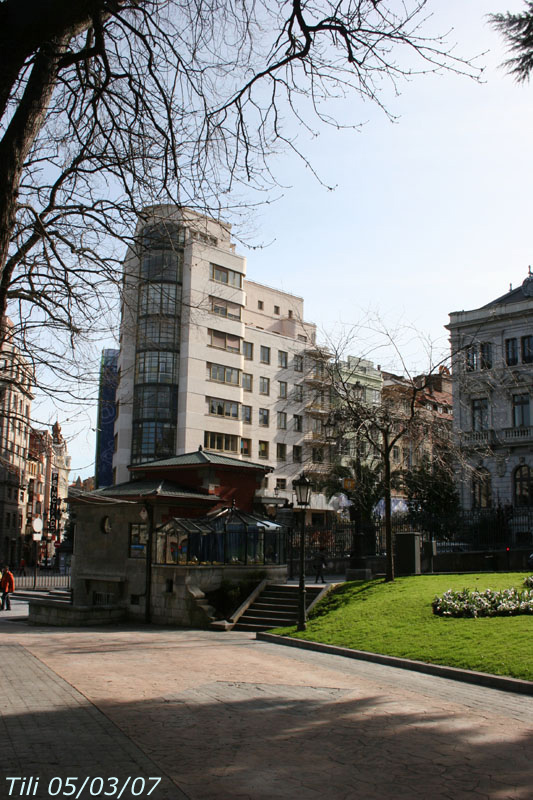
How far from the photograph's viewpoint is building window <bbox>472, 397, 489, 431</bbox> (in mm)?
54844

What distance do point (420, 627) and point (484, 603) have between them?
1.62 metres

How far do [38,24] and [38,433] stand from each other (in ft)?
26.2

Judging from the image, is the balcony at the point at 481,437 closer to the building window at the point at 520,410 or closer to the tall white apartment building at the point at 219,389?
the building window at the point at 520,410

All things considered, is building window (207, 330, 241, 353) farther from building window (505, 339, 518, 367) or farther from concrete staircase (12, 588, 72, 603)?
concrete staircase (12, 588, 72, 603)

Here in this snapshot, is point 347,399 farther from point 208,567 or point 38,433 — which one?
point 38,433

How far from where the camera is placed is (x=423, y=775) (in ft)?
22.1

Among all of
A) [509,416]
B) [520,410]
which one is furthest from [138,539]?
[520,410]

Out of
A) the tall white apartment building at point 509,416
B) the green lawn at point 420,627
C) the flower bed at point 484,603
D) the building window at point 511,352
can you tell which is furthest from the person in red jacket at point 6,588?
the building window at point 511,352

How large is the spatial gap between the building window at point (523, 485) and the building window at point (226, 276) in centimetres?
2664

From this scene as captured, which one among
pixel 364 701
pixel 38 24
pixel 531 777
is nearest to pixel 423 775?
pixel 531 777

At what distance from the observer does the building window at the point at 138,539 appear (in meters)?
24.1

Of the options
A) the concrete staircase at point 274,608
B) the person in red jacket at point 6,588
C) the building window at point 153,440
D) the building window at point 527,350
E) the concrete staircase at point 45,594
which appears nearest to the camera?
the concrete staircase at point 274,608

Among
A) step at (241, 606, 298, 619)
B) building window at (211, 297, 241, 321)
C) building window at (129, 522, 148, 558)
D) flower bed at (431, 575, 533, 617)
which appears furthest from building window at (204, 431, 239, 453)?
flower bed at (431, 575, 533, 617)

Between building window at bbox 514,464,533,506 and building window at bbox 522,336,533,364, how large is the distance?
24.9 ft
